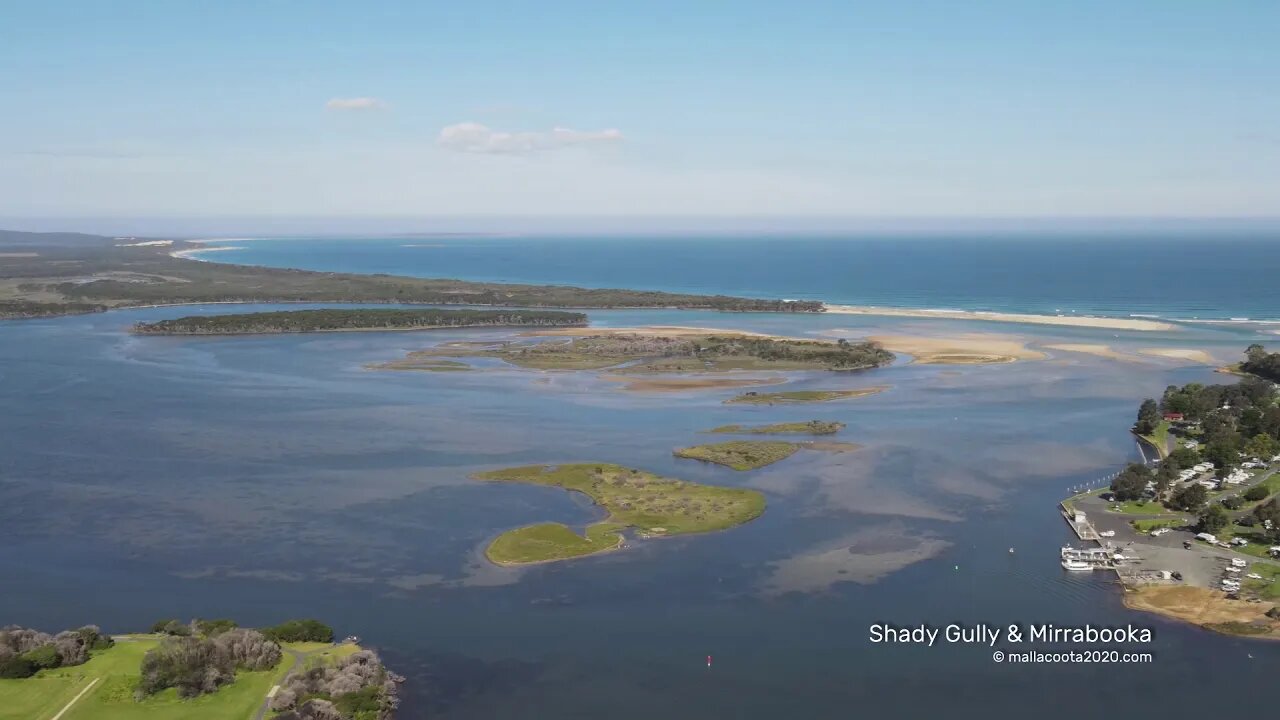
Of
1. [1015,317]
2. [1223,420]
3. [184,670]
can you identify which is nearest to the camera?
[184,670]

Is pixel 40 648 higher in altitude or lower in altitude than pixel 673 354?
lower

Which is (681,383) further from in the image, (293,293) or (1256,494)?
(293,293)

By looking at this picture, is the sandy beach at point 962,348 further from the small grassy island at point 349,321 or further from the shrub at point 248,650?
the shrub at point 248,650

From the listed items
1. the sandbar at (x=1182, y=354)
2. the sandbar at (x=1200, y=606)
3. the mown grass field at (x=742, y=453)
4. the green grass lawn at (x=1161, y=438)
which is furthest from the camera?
the sandbar at (x=1182, y=354)

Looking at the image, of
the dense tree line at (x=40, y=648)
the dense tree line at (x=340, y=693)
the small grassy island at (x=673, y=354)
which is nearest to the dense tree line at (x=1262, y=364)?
the small grassy island at (x=673, y=354)

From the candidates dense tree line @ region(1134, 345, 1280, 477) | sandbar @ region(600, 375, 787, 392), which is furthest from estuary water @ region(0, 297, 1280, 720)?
sandbar @ region(600, 375, 787, 392)

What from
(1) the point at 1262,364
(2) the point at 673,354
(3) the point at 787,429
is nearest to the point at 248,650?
(3) the point at 787,429
